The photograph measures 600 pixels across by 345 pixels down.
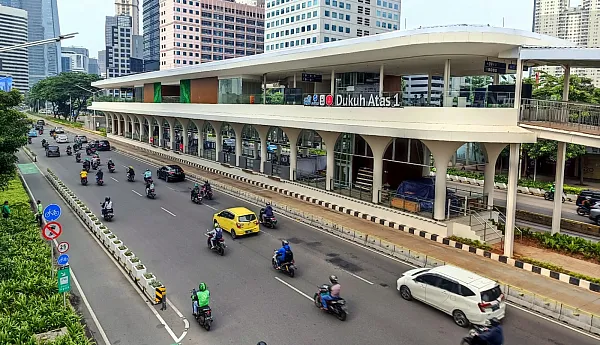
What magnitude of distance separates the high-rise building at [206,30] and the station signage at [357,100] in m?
108

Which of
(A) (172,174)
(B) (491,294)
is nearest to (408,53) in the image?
(B) (491,294)

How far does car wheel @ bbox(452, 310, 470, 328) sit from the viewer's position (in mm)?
12711

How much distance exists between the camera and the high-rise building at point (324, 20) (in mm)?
88875

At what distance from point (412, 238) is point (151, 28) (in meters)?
162

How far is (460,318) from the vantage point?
1284cm

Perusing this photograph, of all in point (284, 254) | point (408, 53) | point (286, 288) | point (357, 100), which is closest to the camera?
point (286, 288)

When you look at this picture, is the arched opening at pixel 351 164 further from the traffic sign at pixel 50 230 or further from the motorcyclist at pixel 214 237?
the traffic sign at pixel 50 230

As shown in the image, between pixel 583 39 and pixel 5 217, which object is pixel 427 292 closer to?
pixel 5 217

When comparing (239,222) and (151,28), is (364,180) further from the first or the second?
(151,28)

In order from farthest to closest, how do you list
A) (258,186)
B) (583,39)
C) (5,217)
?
(583,39), (258,186), (5,217)

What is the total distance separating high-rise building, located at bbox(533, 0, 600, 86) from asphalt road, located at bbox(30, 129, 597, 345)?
5265 inches

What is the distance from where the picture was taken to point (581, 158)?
3944 cm

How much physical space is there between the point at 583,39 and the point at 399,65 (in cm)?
13412

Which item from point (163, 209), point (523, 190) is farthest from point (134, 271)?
point (523, 190)
